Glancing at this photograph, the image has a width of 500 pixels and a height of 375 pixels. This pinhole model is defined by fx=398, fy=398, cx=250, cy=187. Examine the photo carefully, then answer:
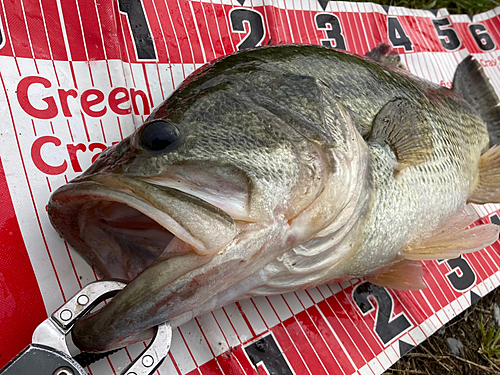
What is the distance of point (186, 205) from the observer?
0.93m

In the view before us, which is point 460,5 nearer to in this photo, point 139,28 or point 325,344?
point 139,28

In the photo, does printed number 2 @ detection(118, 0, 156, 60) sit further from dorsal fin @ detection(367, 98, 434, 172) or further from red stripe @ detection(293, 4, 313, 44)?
dorsal fin @ detection(367, 98, 434, 172)

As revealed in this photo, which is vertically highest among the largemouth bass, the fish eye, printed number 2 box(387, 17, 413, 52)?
printed number 2 box(387, 17, 413, 52)

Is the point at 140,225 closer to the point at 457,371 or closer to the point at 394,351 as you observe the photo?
the point at 394,351

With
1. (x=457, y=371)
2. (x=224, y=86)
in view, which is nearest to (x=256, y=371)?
(x=224, y=86)

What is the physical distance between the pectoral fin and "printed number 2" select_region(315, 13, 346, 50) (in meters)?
1.52

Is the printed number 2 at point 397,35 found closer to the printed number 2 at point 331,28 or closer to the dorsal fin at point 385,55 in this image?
the printed number 2 at point 331,28

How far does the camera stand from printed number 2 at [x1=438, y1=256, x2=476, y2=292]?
218cm

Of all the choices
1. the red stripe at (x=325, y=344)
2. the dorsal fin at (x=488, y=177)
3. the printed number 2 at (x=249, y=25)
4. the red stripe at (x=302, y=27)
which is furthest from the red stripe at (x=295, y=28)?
the red stripe at (x=325, y=344)

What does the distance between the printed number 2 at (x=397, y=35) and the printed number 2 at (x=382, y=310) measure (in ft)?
6.03

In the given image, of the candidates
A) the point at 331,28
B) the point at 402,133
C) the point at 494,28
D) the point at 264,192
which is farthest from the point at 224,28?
the point at 494,28

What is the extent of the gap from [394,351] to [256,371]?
2.29 ft

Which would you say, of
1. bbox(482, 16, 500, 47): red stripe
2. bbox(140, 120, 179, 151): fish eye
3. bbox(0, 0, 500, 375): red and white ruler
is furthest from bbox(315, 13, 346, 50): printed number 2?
bbox(140, 120, 179, 151): fish eye

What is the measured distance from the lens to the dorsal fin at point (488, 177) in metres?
2.13
